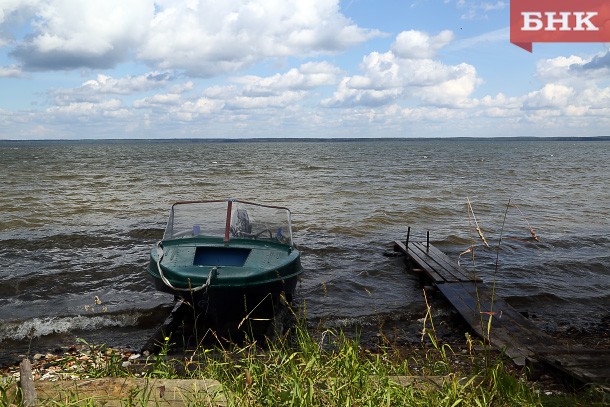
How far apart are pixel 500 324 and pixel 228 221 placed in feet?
16.8

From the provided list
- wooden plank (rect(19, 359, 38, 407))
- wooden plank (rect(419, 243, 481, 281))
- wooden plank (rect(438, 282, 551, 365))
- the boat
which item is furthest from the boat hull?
wooden plank (rect(419, 243, 481, 281))

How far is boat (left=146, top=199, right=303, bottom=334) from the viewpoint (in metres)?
7.93

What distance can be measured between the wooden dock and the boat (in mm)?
3211

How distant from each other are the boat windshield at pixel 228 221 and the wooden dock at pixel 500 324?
363 cm

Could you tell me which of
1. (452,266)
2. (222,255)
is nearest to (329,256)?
(452,266)

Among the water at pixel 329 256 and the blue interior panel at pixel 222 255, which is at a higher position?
the blue interior panel at pixel 222 255

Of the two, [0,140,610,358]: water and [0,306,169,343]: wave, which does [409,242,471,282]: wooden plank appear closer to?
[0,140,610,358]: water

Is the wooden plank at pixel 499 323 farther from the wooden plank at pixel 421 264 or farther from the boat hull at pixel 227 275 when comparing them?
the boat hull at pixel 227 275

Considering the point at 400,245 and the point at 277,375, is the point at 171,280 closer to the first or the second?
the point at 277,375

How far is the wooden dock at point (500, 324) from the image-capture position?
5.30 metres

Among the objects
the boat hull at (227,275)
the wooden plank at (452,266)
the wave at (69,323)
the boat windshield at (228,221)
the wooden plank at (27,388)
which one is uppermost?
the boat windshield at (228,221)

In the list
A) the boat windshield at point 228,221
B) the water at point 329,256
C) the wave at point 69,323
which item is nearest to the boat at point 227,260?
the boat windshield at point 228,221

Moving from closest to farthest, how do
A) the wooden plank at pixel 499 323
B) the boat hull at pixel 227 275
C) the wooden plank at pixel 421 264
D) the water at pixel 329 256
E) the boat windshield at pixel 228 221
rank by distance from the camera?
the wooden plank at pixel 499 323 → the boat hull at pixel 227 275 → the boat windshield at pixel 228 221 → the water at pixel 329 256 → the wooden plank at pixel 421 264

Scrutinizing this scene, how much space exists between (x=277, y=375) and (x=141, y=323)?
6.26 metres
